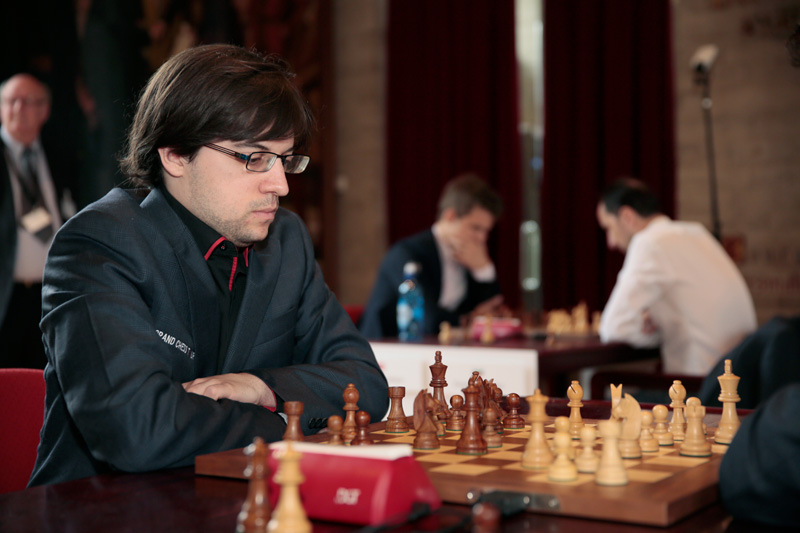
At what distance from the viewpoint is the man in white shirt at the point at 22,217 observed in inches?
183

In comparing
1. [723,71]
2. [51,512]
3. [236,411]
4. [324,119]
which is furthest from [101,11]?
[51,512]

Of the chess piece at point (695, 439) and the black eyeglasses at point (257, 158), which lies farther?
the black eyeglasses at point (257, 158)

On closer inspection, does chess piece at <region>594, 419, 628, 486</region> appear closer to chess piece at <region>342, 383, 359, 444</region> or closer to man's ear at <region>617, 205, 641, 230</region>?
chess piece at <region>342, 383, 359, 444</region>

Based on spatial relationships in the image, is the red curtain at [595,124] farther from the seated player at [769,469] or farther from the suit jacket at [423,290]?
the seated player at [769,469]

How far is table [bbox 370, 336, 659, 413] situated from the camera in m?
3.51

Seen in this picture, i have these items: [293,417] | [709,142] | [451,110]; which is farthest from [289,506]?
[451,110]

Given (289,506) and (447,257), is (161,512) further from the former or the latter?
(447,257)

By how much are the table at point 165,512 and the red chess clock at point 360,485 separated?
22mm

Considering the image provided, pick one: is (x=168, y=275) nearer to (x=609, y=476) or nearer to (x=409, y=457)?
(x=409, y=457)

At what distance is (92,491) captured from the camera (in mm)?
1137

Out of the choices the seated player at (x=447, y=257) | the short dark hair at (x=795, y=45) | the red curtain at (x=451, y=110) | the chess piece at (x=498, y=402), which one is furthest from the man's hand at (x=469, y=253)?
the short dark hair at (x=795, y=45)

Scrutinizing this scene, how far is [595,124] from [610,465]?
5.27 m

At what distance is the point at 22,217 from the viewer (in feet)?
15.4

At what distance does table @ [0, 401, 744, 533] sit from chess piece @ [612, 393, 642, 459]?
7.1 inches
